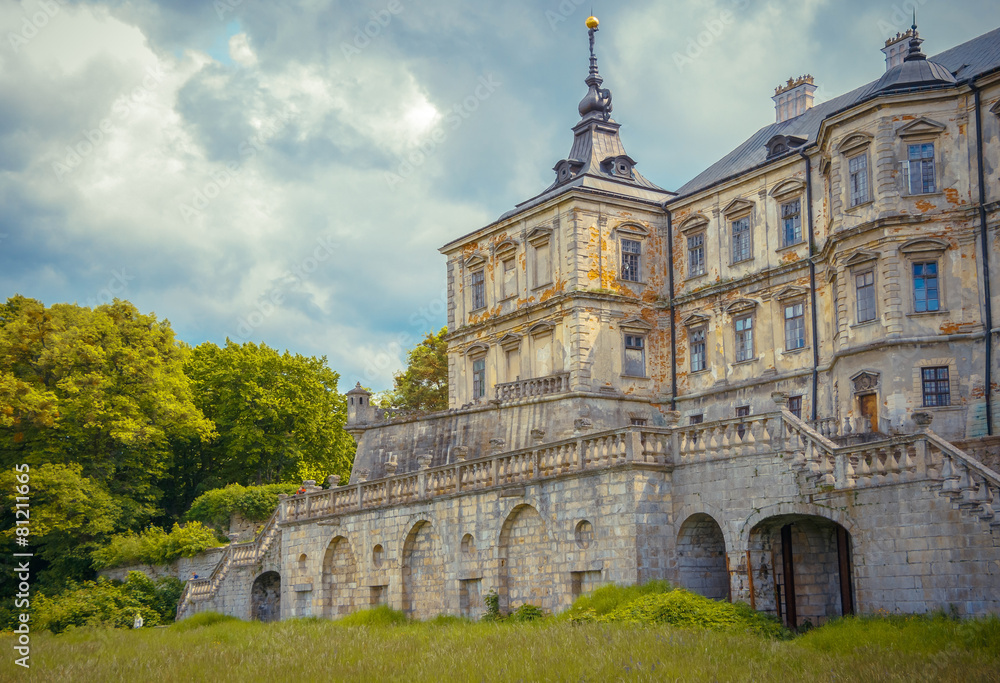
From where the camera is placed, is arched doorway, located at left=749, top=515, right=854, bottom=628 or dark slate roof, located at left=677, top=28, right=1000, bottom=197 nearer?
arched doorway, located at left=749, top=515, right=854, bottom=628

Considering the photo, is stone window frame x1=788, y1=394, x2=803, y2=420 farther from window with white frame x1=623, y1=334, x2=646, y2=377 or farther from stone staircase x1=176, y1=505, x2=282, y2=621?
stone staircase x1=176, y1=505, x2=282, y2=621

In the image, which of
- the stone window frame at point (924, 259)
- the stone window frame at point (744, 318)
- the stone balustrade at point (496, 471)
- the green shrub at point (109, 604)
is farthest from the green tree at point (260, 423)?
the stone window frame at point (924, 259)

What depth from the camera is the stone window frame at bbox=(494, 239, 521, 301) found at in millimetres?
44375

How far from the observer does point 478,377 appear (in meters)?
45.9

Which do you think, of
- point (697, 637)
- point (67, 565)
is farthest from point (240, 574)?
point (697, 637)

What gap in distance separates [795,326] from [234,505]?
24.5 m

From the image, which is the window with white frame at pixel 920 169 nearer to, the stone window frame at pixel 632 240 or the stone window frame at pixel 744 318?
the stone window frame at pixel 744 318

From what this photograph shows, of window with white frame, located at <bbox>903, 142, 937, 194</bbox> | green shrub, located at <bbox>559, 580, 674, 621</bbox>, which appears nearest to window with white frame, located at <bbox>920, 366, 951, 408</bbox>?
window with white frame, located at <bbox>903, 142, 937, 194</bbox>

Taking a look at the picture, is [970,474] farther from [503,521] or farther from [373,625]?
[373,625]

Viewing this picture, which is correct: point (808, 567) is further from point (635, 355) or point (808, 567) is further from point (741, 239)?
point (635, 355)

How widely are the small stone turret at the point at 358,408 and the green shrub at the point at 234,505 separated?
6.26 metres

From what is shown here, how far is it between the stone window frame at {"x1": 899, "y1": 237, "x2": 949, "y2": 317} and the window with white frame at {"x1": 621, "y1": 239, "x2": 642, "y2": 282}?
12376 mm

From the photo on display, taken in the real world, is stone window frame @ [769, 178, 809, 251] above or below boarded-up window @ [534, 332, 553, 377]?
above

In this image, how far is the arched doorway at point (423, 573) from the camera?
31.0 m
